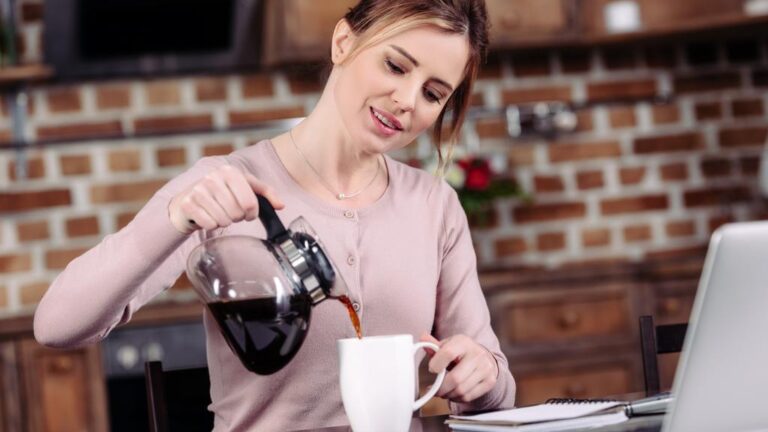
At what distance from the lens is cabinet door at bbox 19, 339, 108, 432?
296cm

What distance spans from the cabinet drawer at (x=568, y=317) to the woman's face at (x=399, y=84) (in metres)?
1.66

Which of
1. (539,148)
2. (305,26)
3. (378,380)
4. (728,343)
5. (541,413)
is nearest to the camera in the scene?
(728,343)

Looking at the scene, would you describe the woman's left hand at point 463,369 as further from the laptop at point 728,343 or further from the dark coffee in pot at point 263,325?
the laptop at point 728,343

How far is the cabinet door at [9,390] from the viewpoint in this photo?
9.64 feet

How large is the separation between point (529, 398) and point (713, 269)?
2297 mm

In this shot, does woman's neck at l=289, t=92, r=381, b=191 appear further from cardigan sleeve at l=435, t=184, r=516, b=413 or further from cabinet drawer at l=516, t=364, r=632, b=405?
cabinet drawer at l=516, t=364, r=632, b=405

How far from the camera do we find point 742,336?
96cm

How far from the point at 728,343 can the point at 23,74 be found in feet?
9.03

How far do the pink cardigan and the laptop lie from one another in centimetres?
49

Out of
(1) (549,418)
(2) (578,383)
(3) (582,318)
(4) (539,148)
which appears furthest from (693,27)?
(1) (549,418)

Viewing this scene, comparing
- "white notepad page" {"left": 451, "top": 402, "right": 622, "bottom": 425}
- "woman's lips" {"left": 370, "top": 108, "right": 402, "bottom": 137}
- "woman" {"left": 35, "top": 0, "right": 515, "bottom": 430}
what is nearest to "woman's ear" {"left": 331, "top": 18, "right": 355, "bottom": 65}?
"woman" {"left": 35, "top": 0, "right": 515, "bottom": 430}

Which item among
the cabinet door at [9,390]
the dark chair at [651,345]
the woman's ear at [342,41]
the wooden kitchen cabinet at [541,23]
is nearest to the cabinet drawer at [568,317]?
the wooden kitchen cabinet at [541,23]

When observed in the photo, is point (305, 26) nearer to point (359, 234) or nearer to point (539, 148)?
point (539, 148)

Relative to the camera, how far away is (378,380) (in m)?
1.13
